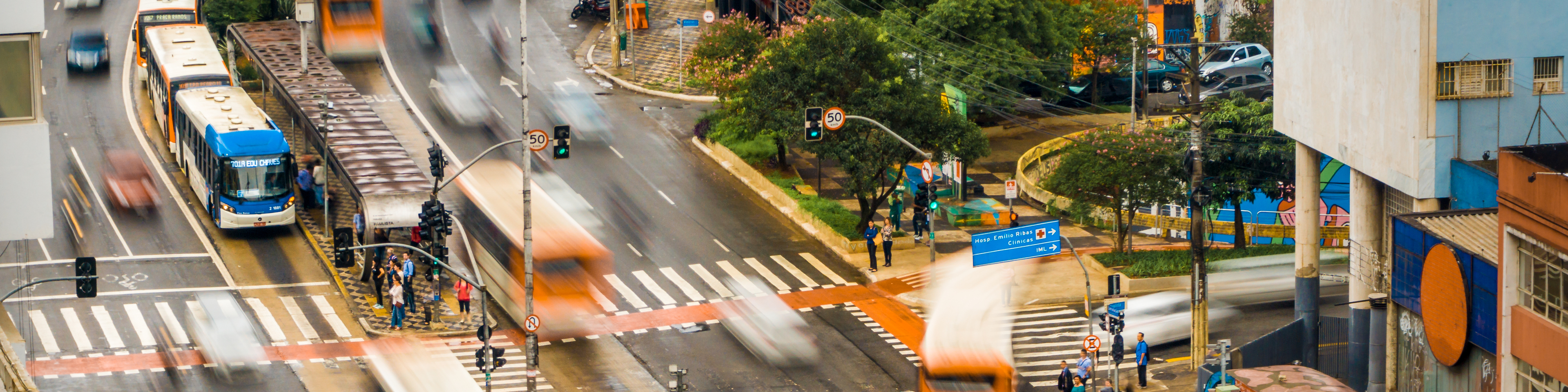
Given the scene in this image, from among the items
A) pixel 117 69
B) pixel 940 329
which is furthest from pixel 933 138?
pixel 117 69

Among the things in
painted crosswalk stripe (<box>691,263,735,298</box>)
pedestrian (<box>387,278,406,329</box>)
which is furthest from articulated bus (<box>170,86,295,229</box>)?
painted crosswalk stripe (<box>691,263,735,298</box>)

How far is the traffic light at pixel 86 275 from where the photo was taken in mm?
36938

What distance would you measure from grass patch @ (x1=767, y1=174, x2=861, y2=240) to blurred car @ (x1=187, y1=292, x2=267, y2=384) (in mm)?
19313

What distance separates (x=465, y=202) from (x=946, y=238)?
16.1 metres

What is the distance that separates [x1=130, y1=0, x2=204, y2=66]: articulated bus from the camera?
70500mm

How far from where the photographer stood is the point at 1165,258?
177 feet

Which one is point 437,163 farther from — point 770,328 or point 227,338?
point 770,328

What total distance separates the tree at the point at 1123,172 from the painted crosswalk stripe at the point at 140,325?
1087 inches

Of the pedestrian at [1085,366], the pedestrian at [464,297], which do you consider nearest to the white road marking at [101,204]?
the pedestrian at [464,297]

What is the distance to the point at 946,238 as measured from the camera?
5859 centimetres

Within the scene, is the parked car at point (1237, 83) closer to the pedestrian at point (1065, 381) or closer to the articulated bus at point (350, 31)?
the pedestrian at point (1065, 381)

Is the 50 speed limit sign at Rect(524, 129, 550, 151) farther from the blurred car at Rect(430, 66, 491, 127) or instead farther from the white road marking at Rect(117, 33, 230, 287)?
the blurred car at Rect(430, 66, 491, 127)

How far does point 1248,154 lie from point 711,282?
1724cm

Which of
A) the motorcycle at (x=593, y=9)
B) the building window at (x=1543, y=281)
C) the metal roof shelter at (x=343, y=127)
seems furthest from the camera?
the motorcycle at (x=593, y=9)
